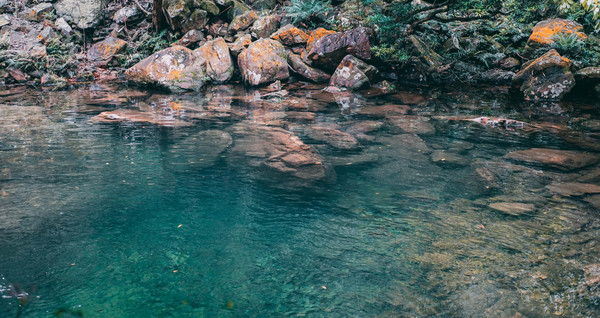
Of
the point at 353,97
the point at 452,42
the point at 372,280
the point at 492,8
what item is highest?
the point at 492,8

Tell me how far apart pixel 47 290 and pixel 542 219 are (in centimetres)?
503

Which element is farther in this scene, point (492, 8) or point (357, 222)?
point (492, 8)

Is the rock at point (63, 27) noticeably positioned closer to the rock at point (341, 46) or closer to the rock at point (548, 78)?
the rock at point (341, 46)

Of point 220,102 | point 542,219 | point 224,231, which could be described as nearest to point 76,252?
point 224,231

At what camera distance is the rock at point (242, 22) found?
1538 centimetres

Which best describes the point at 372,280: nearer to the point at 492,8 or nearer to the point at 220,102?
Result: the point at 220,102

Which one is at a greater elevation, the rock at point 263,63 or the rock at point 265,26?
the rock at point 265,26

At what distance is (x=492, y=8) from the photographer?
1109cm

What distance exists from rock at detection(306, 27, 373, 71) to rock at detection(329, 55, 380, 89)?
1.00 feet

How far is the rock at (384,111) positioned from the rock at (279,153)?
277 cm

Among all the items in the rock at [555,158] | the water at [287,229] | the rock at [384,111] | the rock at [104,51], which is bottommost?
the water at [287,229]

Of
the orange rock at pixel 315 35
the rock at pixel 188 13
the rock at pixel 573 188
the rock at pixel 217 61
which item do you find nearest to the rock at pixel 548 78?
the orange rock at pixel 315 35

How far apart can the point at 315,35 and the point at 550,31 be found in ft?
24.8

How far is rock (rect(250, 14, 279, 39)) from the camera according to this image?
14.9 meters
